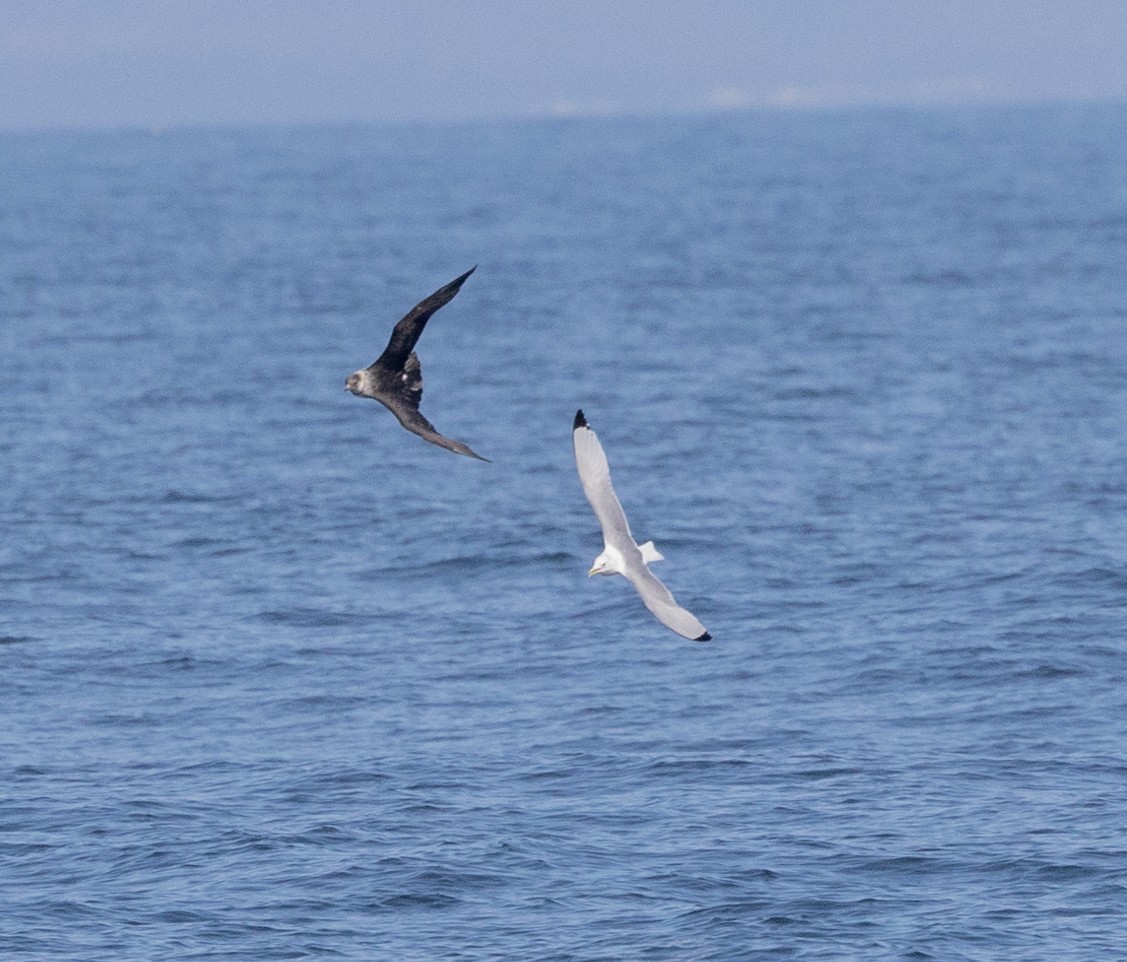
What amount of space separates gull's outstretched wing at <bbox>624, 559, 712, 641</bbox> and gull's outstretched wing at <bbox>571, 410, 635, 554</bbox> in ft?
0.79

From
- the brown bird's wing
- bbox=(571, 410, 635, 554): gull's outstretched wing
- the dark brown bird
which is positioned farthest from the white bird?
the dark brown bird

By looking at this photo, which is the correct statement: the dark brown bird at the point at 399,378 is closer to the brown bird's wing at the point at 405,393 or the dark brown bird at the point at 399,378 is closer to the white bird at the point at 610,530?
the brown bird's wing at the point at 405,393

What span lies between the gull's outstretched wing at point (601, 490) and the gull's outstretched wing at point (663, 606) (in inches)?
9.5

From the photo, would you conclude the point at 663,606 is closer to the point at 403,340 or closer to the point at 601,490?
the point at 601,490

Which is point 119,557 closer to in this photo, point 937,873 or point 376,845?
point 376,845

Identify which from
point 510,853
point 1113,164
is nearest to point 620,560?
point 510,853

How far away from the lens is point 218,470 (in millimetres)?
46844

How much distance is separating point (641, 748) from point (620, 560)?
9.75 meters

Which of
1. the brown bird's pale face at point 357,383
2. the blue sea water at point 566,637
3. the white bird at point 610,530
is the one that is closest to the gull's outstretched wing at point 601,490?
the white bird at point 610,530

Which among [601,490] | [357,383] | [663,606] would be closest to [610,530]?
[601,490]

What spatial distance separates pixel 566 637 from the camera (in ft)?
110

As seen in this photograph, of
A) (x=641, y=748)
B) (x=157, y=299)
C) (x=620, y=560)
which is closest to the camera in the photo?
(x=620, y=560)

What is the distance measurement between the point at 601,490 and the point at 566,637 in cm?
1477

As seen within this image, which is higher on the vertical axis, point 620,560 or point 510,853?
point 620,560
